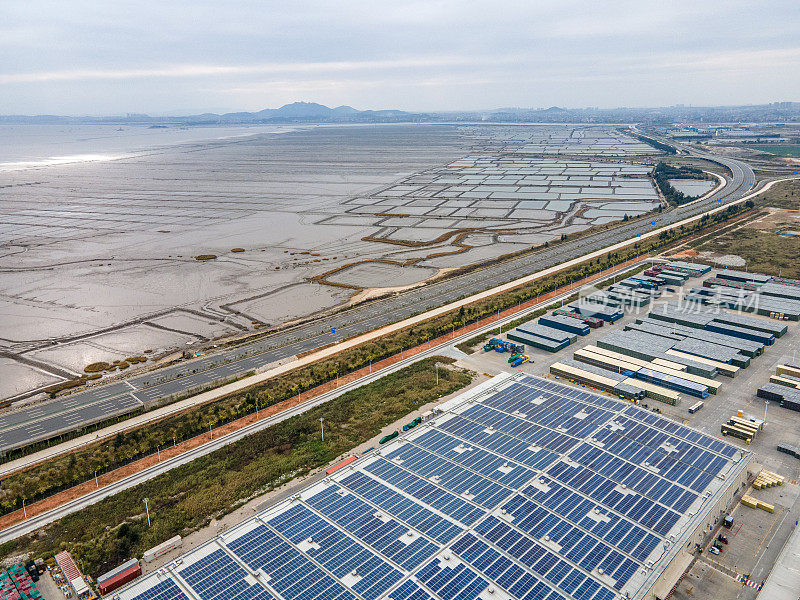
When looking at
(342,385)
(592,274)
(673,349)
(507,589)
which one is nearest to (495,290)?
(592,274)

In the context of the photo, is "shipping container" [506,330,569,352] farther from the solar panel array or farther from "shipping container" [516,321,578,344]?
the solar panel array

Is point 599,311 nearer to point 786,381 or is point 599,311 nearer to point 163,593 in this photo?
point 786,381

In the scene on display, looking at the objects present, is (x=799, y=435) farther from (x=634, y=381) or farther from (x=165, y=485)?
(x=165, y=485)

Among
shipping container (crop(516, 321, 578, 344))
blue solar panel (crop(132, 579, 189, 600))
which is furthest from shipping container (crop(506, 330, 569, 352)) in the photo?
blue solar panel (crop(132, 579, 189, 600))

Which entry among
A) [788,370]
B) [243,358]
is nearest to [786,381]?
[788,370]

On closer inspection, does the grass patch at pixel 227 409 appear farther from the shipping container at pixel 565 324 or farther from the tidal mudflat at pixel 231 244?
the tidal mudflat at pixel 231 244

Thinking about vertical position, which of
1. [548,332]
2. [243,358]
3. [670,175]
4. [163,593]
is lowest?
[243,358]
